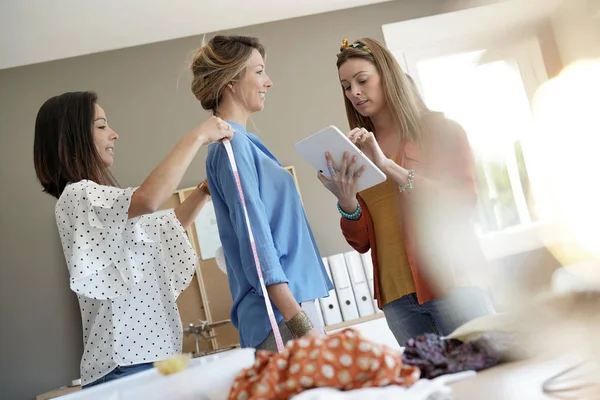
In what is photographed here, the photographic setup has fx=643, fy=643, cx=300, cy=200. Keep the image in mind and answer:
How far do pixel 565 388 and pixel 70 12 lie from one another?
7.25 feet

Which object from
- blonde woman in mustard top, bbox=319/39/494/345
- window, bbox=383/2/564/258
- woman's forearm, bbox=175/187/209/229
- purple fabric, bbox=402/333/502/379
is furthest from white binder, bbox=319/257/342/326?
purple fabric, bbox=402/333/502/379

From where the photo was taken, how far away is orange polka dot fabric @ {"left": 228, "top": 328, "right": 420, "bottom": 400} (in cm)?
44

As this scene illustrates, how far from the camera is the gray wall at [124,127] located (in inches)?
93.8

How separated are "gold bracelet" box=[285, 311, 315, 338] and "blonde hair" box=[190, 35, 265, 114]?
1.30 ft

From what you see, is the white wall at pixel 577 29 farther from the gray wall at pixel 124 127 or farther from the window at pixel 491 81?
the gray wall at pixel 124 127

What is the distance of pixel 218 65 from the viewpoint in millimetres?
1035

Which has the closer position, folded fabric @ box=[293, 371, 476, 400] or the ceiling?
folded fabric @ box=[293, 371, 476, 400]

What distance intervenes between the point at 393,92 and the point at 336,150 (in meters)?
0.20

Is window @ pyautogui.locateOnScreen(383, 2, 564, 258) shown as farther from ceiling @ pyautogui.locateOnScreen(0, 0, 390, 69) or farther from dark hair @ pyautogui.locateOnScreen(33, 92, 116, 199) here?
dark hair @ pyautogui.locateOnScreen(33, 92, 116, 199)

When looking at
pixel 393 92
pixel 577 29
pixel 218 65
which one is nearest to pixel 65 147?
pixel 218 65

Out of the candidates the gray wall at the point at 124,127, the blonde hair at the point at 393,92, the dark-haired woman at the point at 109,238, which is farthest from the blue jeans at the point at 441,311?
the gray wall at the point at 124,127

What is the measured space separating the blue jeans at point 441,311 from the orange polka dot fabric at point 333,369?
499 millimetres

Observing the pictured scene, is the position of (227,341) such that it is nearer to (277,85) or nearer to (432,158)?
(277,85)

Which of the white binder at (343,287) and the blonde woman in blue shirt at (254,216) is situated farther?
the white binder at (343,287)
